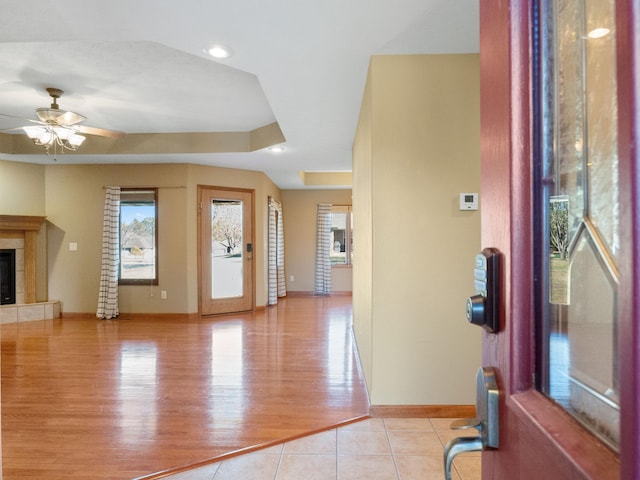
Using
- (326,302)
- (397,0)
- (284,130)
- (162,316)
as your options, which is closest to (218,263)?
(162,316)

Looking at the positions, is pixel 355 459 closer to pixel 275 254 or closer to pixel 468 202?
pixel 468 202

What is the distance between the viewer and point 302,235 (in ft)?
25.3

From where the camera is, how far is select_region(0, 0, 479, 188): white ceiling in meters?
1.80

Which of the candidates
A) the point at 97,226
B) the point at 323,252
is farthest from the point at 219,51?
the point at 323,252

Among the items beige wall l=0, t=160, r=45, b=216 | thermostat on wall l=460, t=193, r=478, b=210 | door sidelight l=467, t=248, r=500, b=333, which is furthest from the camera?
beige wall l=0, t=160, r=45, b=216

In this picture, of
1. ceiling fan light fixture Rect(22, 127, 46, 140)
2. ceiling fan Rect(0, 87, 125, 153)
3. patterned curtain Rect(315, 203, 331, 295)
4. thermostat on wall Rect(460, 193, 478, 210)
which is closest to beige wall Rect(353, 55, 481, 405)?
thermostat on wall Rect(460, 193, 478, 210)

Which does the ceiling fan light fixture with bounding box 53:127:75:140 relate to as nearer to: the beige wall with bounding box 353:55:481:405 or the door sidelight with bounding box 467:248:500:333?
the beige wall with bounding box 353:55:481:405

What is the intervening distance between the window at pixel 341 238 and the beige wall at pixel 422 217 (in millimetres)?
5412

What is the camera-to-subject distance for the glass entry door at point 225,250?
5.53 m

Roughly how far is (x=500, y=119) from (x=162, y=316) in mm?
5705

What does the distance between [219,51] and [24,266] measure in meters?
5.23

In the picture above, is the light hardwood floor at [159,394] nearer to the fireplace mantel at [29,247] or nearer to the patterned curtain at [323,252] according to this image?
the fireplace mantel at [29,247]

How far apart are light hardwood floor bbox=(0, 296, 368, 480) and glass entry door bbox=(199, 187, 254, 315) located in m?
1.03

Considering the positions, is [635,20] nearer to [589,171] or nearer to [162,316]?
[589,171]
